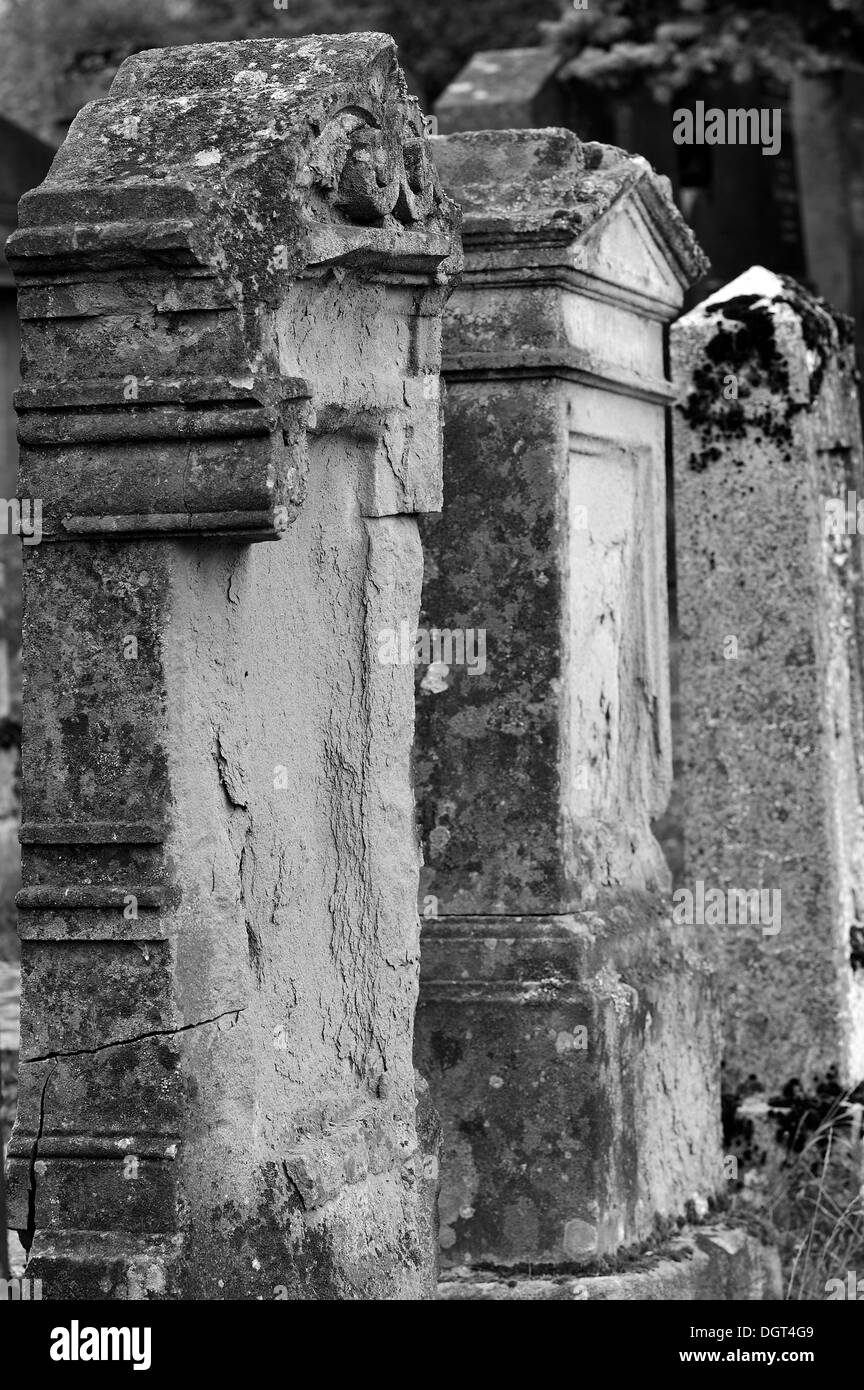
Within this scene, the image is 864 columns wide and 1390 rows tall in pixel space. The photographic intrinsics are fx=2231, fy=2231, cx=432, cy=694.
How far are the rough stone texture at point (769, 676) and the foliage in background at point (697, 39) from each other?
567 centimetres

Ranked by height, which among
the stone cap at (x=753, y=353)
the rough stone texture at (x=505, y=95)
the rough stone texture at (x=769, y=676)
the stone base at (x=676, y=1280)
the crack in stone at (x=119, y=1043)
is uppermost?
the rough stone texture at (x=505, y=95)

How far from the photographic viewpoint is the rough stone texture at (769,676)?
5.96m

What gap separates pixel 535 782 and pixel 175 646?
1586mm

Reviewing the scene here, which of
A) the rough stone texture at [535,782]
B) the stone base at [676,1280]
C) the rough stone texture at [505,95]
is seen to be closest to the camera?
the stone base at [676,1280]

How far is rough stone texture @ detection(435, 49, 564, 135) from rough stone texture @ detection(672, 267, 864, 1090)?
5.74 m

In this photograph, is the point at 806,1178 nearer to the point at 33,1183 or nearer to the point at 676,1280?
the point at 676,1280

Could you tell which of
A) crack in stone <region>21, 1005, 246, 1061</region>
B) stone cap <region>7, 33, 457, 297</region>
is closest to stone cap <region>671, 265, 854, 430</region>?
stone cap <region>7, 33, 457, 297</region>

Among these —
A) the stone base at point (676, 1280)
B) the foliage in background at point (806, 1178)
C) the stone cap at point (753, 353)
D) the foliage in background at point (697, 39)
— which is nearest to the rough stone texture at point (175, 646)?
the stone base at point (676, 1280)

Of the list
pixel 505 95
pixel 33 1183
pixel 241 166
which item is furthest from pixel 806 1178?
pixel 505 95

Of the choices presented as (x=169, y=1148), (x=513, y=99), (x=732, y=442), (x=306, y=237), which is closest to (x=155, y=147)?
(x=306, y=237)

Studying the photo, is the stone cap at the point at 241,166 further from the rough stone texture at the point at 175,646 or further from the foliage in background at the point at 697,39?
the foliage in background at the point at 697,39

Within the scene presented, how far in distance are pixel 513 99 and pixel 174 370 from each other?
877 cm

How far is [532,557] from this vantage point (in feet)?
15.6

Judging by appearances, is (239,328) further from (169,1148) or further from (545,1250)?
(545,1250)
